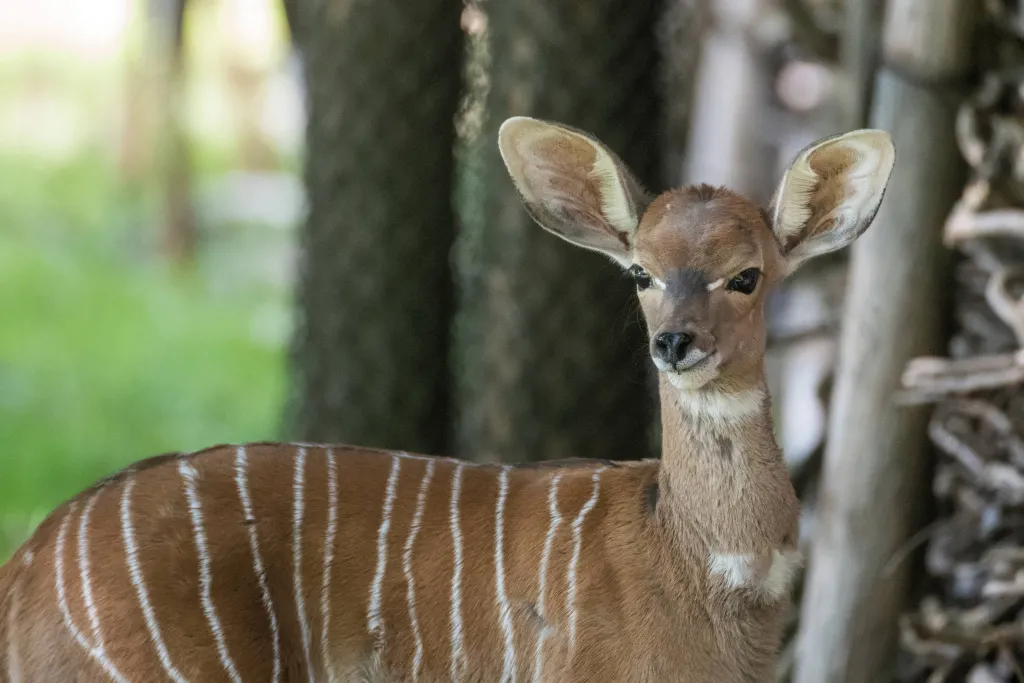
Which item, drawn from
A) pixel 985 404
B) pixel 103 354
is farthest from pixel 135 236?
pixel 985 404

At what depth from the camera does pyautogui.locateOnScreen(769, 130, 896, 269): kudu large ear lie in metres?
2.36

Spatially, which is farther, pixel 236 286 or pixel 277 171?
pixel 277 171

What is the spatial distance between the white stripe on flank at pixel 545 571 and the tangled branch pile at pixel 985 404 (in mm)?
1218

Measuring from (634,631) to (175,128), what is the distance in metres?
6.79

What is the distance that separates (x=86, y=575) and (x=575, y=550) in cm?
88

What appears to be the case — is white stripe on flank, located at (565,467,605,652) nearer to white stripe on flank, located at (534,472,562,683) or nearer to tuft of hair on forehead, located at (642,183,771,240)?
white stripe on flank, located at (534,472,562,683)

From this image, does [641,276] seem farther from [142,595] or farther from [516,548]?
[142,595]

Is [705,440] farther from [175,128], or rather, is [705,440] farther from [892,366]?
[175,128]

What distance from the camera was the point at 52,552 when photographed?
7.48 ft

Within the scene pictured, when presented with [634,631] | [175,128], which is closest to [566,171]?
[634,631]

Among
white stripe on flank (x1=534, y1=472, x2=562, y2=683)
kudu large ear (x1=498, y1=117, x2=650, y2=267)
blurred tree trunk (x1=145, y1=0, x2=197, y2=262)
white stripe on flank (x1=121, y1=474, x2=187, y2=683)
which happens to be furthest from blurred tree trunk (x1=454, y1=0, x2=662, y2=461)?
blurred tree trunk (x1=145, y1=0, x2=197, y2=262)

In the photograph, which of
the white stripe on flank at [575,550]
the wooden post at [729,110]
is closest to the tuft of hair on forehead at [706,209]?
the white stripe on flank at [575,550]

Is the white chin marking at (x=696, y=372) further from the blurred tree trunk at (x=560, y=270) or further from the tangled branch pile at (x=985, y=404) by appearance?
the blurred tree trunk at (x=560, y=270)

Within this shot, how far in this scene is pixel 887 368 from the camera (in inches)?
130
